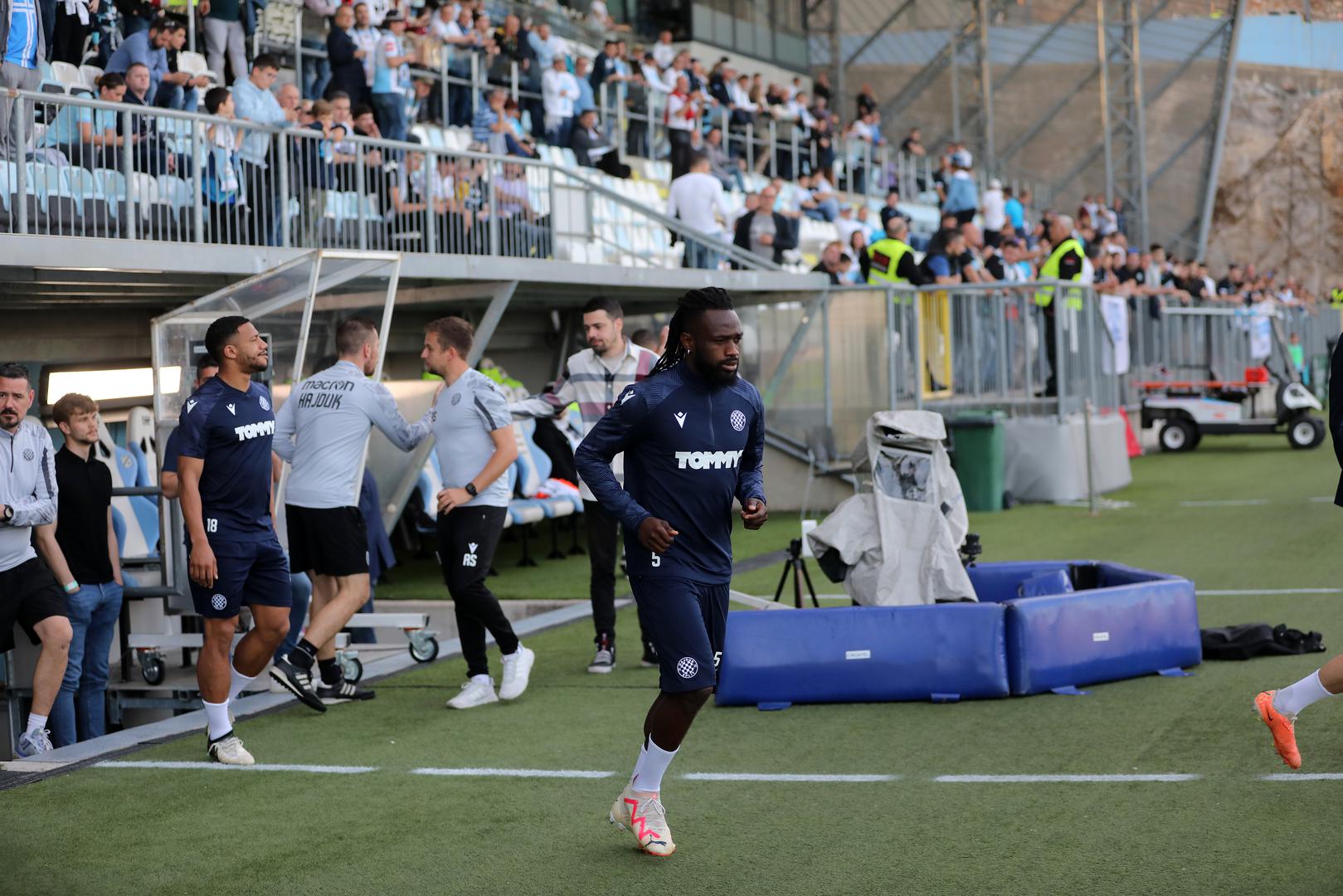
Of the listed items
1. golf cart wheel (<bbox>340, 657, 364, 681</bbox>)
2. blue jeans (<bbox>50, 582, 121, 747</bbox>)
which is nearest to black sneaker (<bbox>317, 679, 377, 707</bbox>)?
golf cart wheel (<bbox>340, 657, 364, 681</bbox>)

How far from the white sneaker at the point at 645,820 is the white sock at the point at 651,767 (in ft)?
0.07

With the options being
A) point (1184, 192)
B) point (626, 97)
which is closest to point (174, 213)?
point (626, 97)

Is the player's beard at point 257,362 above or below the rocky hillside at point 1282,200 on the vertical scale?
below

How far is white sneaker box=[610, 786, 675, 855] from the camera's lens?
5.58m

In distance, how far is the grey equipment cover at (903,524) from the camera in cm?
843

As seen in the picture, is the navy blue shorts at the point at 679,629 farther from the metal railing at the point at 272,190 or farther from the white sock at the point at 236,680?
the metal railing at the point at 272,190

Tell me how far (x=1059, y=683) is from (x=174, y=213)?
6525 millimetres

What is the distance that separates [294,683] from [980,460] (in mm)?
9871

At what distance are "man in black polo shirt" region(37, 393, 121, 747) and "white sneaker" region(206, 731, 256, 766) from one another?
2.11 meters

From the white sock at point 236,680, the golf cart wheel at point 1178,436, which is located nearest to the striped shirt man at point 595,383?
the white sock at point 236,680

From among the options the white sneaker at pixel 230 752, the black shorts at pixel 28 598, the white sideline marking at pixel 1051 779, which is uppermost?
the black shorts at pixel 28 598

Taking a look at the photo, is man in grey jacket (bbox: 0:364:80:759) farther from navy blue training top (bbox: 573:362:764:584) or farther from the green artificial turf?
navy blue training top (bbox: 573:362:764:584)

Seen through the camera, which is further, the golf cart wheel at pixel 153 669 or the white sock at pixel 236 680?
the golf cart wheel at pixel 153 669

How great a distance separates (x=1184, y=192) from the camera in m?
41.3
